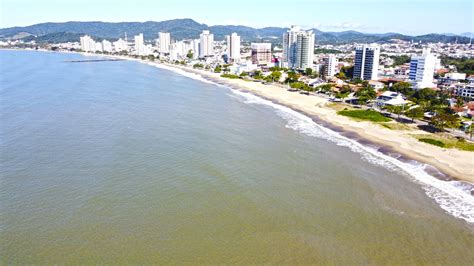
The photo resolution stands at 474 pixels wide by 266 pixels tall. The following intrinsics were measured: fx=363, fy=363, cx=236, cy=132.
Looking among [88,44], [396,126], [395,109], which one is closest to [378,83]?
A: [395,109]

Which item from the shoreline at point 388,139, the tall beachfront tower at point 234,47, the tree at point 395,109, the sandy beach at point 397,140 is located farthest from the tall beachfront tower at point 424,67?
the tall beachfront tower at point 234,47

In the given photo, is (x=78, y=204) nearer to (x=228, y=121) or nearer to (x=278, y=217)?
(x=278, y=217)

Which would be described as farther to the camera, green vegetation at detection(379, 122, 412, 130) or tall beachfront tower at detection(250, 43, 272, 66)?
tall beachfront tower at detection(250, 43, 272, 66)

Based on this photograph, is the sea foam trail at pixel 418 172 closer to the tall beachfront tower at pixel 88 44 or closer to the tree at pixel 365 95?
the tree at pixel 365 95

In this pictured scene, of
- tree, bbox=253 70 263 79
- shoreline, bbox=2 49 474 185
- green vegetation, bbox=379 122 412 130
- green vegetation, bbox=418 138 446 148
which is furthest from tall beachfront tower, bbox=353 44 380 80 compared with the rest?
green vegetation, bbox=418 138 446 148

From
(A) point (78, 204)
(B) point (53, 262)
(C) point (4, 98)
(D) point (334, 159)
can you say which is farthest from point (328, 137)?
(C) point (4, 98)

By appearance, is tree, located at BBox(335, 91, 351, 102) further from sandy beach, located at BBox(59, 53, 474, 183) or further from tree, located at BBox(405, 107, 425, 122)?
tree, located at BBox(405, 107, 425, 122)

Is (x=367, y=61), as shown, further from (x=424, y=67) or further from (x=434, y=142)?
(x=434, y=142)
